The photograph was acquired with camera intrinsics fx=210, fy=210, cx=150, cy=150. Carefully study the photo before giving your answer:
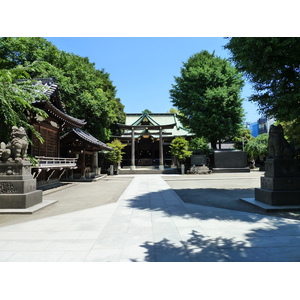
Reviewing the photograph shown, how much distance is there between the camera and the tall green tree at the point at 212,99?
2692cm

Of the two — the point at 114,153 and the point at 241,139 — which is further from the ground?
the point at 241,139

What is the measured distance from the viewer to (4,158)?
8.09m

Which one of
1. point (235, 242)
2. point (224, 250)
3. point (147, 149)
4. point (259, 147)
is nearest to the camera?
point (224, 250)

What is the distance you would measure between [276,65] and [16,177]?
35.7ft

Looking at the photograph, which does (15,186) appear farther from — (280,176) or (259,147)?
(259,147)

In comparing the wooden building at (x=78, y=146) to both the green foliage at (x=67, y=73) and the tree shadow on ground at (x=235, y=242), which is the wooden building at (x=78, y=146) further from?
the tree shadow on ground at (x=235, y=242)

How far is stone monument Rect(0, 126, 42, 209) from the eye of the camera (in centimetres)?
768

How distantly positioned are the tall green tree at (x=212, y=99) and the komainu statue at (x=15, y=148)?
2202 cm

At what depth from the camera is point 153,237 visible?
196 inches

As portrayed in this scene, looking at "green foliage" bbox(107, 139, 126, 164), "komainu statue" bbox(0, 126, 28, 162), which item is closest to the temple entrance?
"green foliage" bbox(107, 139, 126, 164)

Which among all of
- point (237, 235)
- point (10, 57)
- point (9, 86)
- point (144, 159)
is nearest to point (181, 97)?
point (144, 159)

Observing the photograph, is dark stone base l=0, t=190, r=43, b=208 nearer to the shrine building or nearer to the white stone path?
the white stone path

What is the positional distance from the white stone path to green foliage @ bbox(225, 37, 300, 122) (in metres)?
4.90

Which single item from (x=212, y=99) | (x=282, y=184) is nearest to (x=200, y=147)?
(x=212, y=99)
